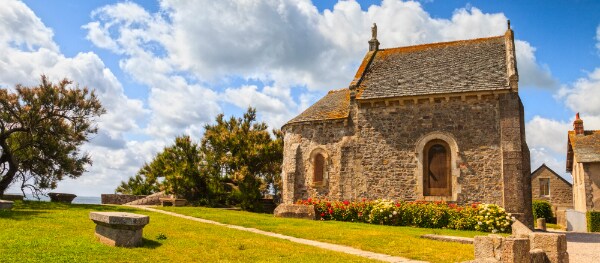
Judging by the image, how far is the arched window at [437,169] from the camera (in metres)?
20.2

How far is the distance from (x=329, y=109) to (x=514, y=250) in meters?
17.3

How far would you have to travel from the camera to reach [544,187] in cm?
3994

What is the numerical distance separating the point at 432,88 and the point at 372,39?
21.9ft

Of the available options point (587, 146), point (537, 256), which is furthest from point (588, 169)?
point (537, 256)

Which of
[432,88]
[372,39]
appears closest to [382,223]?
[432,88]

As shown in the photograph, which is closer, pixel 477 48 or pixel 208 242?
pixel 208 242

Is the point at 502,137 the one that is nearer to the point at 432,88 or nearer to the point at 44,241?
the point at 432,88

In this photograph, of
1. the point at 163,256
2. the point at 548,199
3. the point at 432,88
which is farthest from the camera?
the point at 548,199

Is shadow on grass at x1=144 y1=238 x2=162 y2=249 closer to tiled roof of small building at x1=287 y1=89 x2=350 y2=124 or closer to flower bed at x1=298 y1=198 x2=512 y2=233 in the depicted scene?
flower bed at x1=298 y1=198 x2=512 y2=233

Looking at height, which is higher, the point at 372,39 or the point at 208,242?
the point at 372,39

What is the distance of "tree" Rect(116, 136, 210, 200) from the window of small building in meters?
29.8

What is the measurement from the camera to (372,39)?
26.0 m

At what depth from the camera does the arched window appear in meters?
20.2

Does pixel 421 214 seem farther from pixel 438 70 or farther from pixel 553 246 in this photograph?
pixel 553 246
